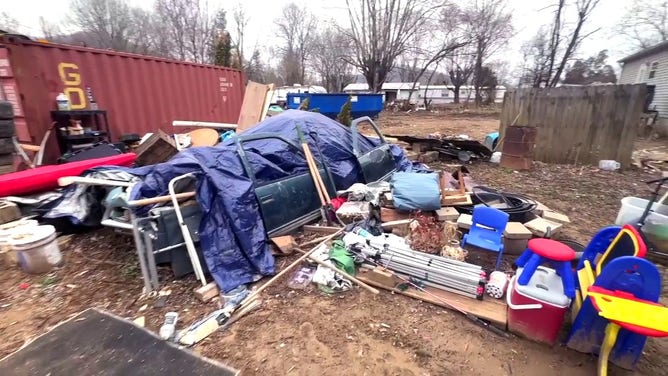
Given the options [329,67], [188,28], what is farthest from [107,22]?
[329,67]

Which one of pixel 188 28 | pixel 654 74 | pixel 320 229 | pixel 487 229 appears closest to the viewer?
pixel 487 229

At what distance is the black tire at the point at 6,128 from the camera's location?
13.9 ft

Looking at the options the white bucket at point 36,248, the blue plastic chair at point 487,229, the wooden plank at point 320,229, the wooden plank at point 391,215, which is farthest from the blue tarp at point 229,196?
the blue plastic chair at point 487,229

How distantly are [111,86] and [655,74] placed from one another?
2303 centimetres

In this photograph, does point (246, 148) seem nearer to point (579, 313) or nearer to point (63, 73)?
point (579, 313)

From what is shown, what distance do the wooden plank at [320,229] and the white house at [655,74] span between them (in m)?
15.9

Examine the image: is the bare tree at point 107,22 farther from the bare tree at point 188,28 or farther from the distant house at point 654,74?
the distant house at point 654,74

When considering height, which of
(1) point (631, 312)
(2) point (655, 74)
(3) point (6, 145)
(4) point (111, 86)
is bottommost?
(1) point (631, 312)

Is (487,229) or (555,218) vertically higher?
(487,229)

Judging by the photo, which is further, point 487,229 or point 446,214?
point 446,214

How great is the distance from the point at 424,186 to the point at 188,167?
2.74m

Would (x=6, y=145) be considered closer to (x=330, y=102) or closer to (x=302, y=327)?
(x=302, y=327)

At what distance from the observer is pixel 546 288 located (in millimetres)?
2395

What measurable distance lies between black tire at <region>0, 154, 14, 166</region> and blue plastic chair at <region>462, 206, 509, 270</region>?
592 centimetres
